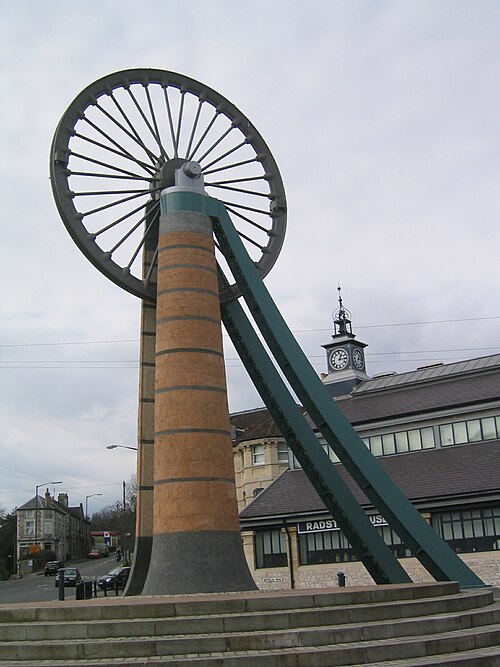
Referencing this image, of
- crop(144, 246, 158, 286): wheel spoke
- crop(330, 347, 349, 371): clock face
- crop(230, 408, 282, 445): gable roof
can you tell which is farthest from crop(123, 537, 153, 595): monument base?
crop(330, 347, 349, 371): clock face

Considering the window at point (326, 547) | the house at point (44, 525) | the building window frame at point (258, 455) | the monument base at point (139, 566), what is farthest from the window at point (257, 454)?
the house at point (44, 525)

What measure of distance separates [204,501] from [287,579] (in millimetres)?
19582

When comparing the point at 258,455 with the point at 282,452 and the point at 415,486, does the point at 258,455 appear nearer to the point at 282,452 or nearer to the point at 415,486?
the point at 282,452

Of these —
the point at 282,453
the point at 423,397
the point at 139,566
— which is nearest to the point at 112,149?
the point at 139,566

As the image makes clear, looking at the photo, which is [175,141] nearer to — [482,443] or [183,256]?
[183,256]

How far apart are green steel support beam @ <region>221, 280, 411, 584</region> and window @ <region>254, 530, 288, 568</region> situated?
16612 mm

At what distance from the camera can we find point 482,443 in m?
35.9

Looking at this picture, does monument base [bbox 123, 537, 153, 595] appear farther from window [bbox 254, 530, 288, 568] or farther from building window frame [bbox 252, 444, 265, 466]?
building window frame [bbox 252, 444, 265, 466]

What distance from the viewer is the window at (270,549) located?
126 feet

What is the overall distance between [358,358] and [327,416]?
147ft

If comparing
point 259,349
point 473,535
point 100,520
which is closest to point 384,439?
point 473,535

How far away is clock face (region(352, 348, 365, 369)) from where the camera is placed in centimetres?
6469

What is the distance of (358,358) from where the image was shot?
65375 millimetres

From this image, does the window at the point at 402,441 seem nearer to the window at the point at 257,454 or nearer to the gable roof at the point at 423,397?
the gable roof at the point at 423,397
